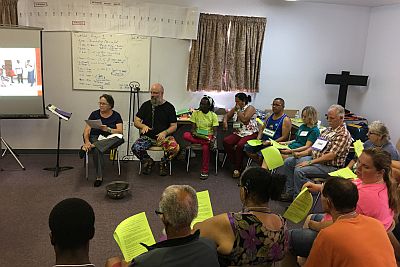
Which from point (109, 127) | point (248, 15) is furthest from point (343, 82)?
point (109, 127)

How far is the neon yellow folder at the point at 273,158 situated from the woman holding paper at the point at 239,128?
3.32 ft

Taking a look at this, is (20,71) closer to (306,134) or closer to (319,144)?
(306,134)

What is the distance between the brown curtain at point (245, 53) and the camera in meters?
5.56

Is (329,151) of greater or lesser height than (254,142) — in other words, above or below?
above

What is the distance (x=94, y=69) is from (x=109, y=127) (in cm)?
111

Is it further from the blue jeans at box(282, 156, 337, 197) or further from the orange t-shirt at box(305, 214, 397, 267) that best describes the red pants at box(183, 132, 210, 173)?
the orange t-shirt at box(305, 214, 397, 267)

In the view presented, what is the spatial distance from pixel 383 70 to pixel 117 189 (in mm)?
4303

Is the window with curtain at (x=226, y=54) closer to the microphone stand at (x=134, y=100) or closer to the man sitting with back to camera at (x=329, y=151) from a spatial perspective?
the microphone stand at (x=134, y=100)

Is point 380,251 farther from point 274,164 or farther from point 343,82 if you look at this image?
point 343,82

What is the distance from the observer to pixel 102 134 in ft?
15.7

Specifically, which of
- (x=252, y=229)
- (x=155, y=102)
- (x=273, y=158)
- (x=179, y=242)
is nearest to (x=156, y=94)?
(x=155, y=102)

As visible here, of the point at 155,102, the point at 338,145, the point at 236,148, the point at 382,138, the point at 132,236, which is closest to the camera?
the point at 132,236

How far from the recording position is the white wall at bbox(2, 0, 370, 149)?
214 inches

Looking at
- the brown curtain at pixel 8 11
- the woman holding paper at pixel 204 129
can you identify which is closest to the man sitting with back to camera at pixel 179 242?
the woman holding paper at pixel 204 129
